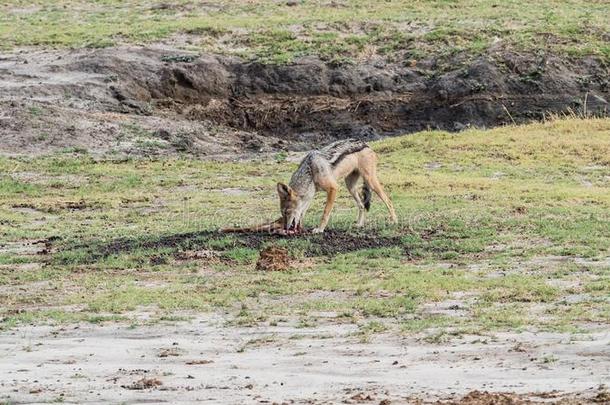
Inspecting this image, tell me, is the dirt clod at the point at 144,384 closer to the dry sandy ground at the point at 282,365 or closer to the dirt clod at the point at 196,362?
the dry sandy ground at the point at 282,365

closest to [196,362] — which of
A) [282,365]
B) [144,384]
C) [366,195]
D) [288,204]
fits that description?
[282,365]

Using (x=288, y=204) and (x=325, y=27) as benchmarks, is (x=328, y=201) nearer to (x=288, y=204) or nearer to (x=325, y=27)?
(x=288, y=204)

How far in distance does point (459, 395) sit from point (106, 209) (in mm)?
12296

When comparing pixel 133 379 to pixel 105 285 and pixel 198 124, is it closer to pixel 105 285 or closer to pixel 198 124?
pixel 105 285

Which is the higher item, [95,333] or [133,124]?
[95,333]

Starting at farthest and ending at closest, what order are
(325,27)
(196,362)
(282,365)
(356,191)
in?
(325,27), (356,191), (196,362), (282,365)

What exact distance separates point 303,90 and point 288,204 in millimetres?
14930

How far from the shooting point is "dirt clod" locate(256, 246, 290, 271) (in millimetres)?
14820

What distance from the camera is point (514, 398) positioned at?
8539mm

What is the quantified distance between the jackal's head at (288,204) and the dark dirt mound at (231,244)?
8.5 inches

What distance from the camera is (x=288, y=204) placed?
53.5 feet

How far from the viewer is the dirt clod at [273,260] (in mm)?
14820

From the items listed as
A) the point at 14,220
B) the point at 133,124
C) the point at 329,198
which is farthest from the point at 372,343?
the point at 133,124

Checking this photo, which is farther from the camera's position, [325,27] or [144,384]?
[325,27]
